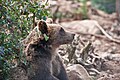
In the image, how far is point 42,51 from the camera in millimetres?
6324

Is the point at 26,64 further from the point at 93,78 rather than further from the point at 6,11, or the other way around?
the point at 93,78

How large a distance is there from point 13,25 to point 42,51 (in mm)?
631

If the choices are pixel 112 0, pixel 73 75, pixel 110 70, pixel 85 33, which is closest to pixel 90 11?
pixel 112 0

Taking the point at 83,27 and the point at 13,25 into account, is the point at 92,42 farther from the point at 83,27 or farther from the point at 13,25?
the point at 13,25

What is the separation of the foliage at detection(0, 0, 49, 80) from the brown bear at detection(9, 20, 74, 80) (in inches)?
6.5

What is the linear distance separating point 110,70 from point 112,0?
10198 mm

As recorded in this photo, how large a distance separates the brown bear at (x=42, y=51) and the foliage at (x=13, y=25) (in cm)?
17

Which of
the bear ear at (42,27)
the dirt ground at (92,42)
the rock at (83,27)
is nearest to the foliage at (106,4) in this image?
the dirt ground at (92,42)

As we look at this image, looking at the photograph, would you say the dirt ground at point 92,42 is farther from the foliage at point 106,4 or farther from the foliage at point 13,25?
the foliage at point 13,25

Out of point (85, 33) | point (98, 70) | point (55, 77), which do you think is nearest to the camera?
point (55, 77)

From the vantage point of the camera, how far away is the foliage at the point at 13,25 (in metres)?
5.90

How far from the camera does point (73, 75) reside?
704cm

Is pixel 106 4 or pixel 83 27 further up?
pixel 83 27

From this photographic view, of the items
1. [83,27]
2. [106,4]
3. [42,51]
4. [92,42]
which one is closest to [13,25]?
[42,51]
